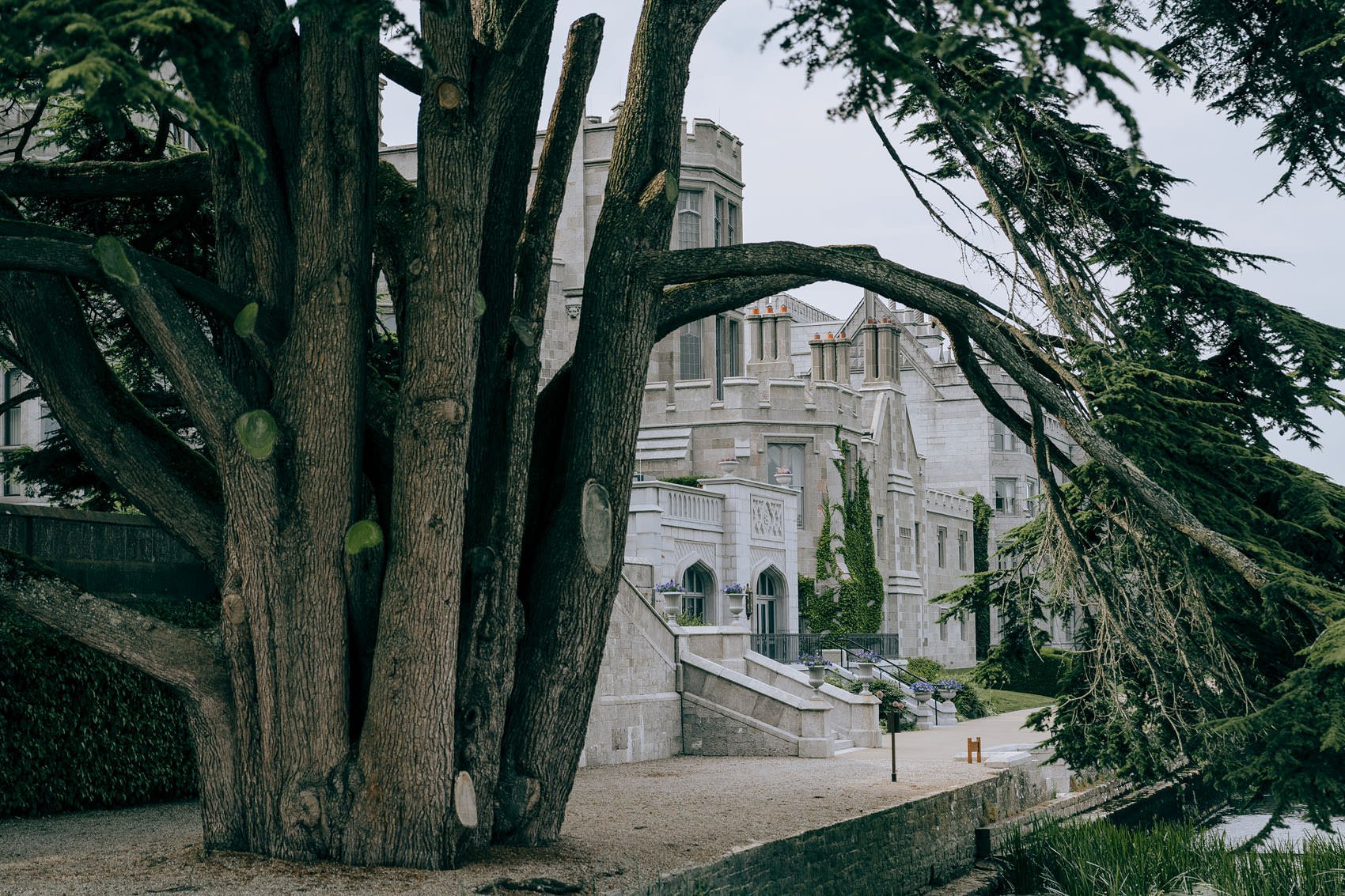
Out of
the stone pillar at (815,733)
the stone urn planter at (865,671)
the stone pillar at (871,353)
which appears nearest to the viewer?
the stone pillar at (815,733)

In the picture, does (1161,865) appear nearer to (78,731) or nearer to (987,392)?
(987,392)

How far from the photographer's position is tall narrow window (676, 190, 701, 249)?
35.4m

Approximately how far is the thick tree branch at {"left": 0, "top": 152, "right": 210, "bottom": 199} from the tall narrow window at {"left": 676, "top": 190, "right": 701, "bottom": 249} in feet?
87.9

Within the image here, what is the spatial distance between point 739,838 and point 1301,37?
7.04 m

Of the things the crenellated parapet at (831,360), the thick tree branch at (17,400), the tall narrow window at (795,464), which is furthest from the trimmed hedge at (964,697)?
the thick tree branch at (17,400)

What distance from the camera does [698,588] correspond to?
1176 inches

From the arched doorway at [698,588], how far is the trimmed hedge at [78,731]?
18.7 metres

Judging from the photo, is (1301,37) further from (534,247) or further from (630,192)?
(534,247)

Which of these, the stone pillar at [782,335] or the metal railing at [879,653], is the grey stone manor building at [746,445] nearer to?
the stone pillar at [782,335]

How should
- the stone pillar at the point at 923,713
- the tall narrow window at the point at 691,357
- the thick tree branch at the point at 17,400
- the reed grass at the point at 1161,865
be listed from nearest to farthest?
1. the thick tree branch at the point at 17,400
2. the reed grass at the point at 1161,865
3. the stone pillar at the point at 923,713
4. the tall narrow window at the point at 691,357

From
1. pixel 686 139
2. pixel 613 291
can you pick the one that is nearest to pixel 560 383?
→ pixel 613 291

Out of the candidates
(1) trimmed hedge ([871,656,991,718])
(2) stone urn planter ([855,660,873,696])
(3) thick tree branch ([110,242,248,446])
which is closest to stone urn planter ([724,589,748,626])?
(2) stone urn planter ([855,660,873,696])

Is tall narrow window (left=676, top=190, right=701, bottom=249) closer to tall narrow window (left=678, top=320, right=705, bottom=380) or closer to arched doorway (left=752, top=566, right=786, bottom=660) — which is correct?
tall narrow window (left=678, top=320, right=705, bottom=380)

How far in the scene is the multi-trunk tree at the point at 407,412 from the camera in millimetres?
7309
